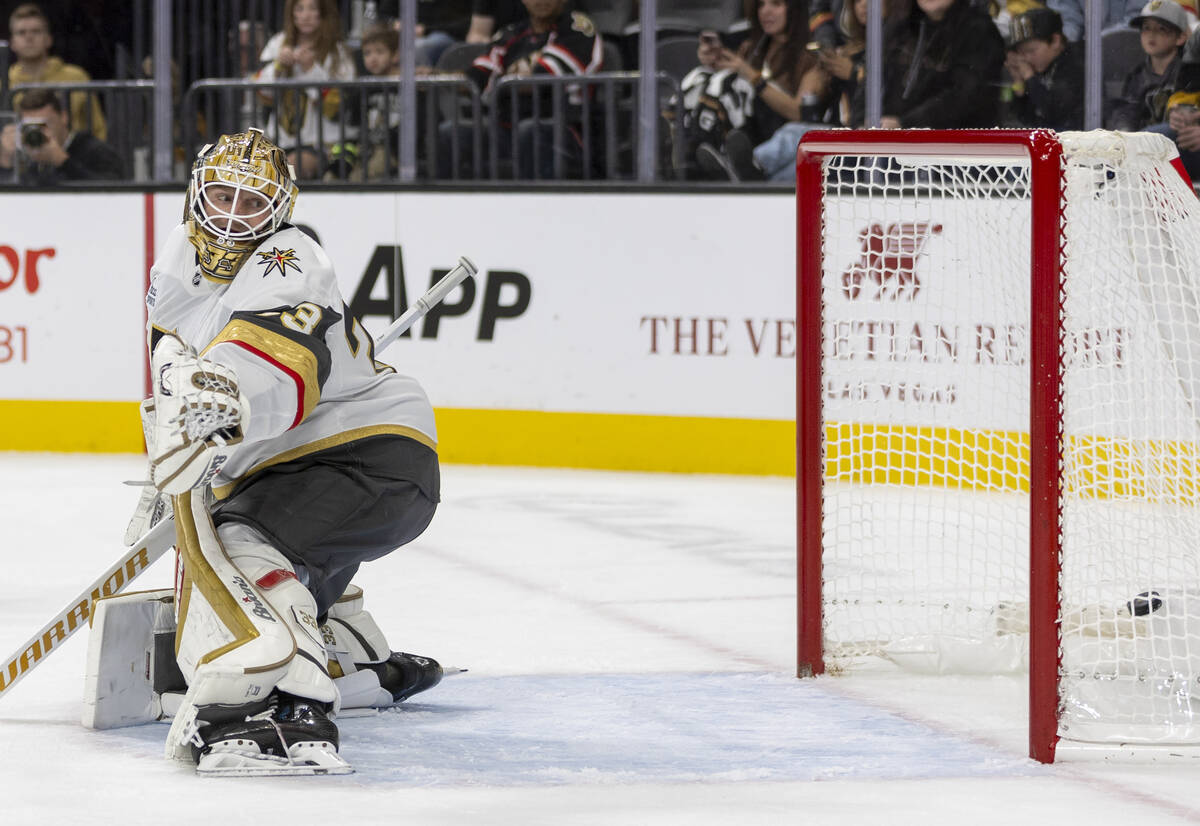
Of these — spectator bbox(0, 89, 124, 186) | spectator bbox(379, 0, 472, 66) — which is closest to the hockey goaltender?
spectator bbox(379, 0, 472, 66)

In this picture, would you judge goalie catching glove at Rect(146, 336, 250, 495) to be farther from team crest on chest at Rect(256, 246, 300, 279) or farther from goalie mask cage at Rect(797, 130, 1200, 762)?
goalie mask cage at Rect(797, 130, 1200, 762)

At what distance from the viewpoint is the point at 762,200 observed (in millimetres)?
6980

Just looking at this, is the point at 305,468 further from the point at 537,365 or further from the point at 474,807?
the point at 537,365

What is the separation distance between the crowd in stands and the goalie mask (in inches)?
151

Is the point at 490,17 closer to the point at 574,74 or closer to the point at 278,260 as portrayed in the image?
the point at 574,74

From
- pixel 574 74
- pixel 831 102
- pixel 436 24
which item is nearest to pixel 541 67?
pixel 574 74

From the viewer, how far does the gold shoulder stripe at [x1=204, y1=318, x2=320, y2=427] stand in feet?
9.86

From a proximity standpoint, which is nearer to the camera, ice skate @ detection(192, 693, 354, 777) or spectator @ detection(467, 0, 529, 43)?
ice skate @ detection(192, 693, 354, 777)

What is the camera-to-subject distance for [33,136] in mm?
7863

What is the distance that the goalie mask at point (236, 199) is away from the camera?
3188 millimetres

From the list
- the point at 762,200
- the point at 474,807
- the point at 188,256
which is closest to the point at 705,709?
the point at 474,807

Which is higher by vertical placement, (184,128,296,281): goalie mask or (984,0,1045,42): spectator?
(984,0,1045,42): spectator

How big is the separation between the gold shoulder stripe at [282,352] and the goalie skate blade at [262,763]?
482 mm

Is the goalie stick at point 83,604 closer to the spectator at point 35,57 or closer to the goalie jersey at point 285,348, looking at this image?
the goalie jersey at point 285,348
